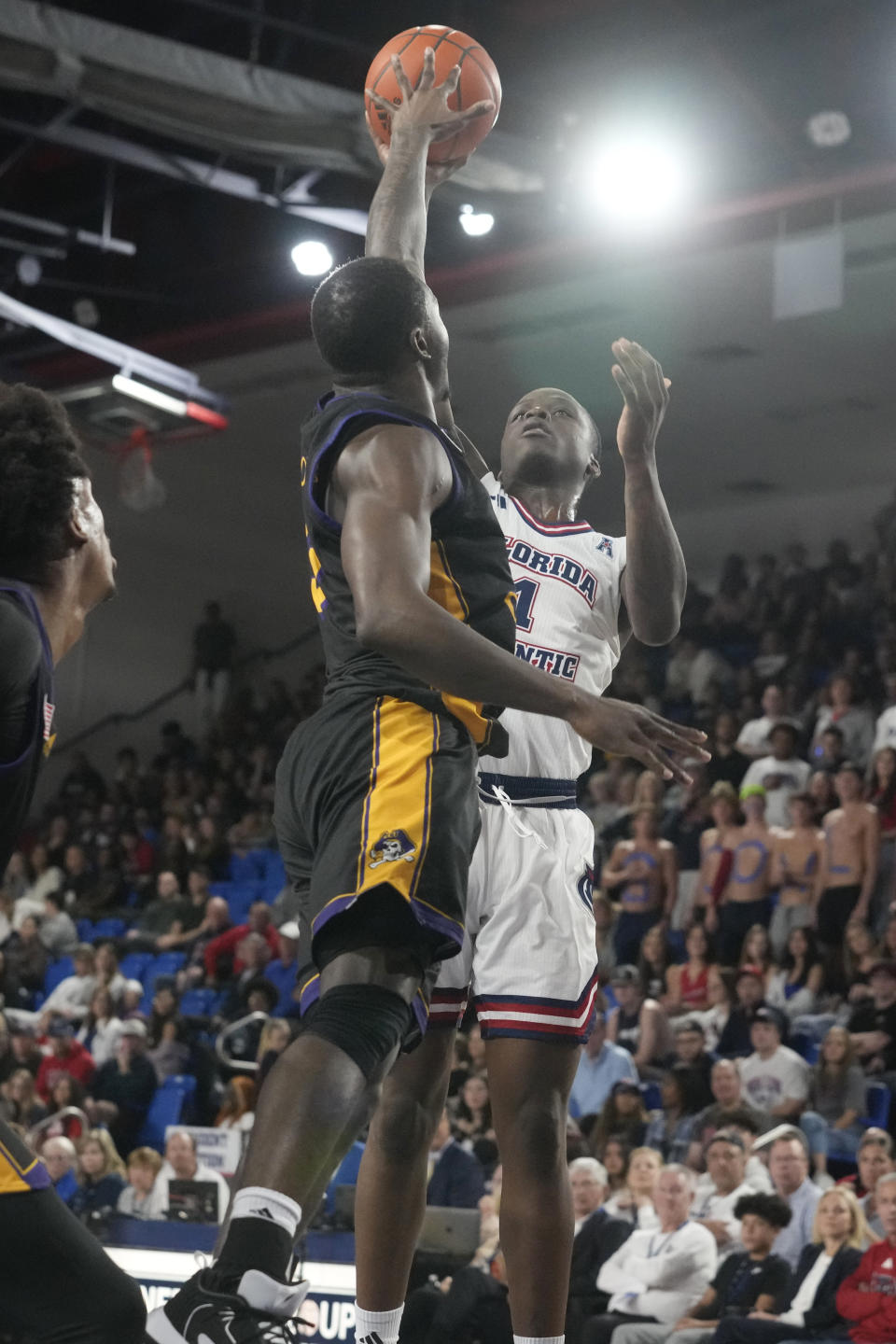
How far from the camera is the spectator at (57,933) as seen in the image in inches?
587

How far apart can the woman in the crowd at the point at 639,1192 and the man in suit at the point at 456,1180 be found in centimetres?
73

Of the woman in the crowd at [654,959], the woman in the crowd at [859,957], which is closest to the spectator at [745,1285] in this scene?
the woman in the crowd at [859,957]

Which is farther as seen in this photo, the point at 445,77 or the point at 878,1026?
the point at 878,1026

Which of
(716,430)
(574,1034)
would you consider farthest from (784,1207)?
(716,430)

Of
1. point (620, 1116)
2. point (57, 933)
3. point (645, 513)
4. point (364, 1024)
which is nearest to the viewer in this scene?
point (364, 1024)

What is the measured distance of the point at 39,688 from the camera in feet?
7.53

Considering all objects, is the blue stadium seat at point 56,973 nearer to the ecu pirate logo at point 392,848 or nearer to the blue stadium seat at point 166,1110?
the blue stadium seat at point 166,1110

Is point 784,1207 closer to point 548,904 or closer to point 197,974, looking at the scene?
point 548,904

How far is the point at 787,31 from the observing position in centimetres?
1087

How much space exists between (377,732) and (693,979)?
7815 mm

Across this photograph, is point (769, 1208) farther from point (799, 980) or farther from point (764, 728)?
point (764, 728)

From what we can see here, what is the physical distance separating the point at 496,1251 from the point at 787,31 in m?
8.11

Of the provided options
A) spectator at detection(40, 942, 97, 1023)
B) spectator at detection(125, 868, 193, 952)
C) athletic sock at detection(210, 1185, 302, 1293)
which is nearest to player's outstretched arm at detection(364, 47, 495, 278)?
athletic sock at detection(210, 1185, 302, 1293)

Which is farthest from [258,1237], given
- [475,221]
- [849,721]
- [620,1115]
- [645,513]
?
[849,721]
